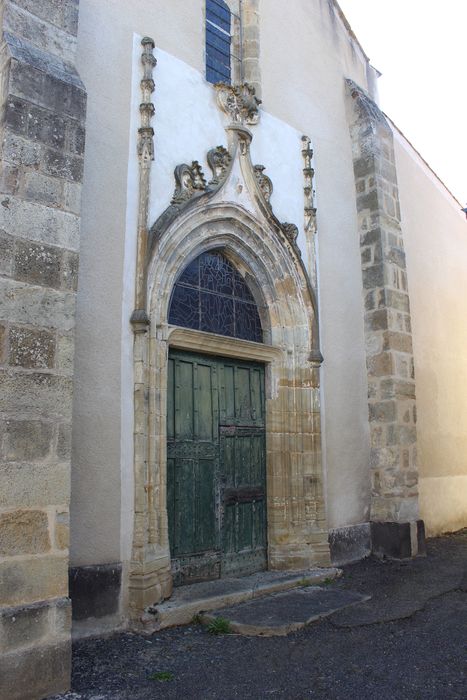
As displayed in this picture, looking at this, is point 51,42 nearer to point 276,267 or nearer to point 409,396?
point 276,267

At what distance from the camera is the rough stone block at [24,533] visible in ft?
11.5

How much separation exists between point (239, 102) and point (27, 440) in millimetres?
4489

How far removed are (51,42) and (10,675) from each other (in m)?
4.05

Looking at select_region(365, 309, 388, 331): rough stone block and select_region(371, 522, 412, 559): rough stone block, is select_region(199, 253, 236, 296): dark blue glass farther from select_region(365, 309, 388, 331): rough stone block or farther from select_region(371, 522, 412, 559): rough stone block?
select_region(371, 522, 412, 559): rough stone block

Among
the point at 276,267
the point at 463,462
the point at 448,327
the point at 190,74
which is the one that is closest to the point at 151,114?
the point at 190,74

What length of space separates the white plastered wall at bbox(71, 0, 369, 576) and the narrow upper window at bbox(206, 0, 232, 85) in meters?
0.25

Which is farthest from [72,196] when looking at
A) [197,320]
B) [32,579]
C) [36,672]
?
[36,672]

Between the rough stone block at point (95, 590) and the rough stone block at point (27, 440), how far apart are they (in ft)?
4.08

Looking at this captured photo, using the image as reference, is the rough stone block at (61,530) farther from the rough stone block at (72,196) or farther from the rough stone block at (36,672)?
the rough stone block at (72,196)

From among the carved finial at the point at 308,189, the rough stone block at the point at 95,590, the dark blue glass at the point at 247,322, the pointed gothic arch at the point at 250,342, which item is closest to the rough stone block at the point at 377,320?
the pointed gothic arch at the point at 250,342

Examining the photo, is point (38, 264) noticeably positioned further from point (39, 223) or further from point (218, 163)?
point (218, 163)

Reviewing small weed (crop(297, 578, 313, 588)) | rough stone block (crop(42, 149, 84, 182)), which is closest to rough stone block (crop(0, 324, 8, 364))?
rough stone block (crop(42, 149, 84, 182))

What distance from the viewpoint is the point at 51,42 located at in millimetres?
4512

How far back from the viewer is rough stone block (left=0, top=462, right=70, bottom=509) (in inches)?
139
